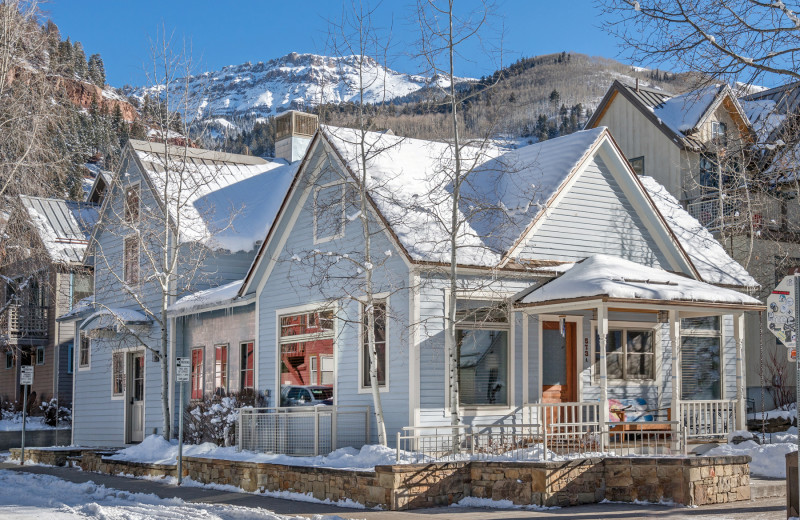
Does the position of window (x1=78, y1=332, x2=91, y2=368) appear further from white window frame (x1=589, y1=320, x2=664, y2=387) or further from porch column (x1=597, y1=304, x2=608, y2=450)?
porch column (x1=597, y1=304, x2=608, y2=450)

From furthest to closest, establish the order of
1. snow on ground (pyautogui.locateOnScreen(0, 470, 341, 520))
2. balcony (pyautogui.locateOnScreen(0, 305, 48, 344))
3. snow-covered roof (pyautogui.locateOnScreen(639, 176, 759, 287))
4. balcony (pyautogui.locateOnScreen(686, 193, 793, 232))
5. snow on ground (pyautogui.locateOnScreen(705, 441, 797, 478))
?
balcony (pyautogui.locateOnScreen(0, 305, 48, 344)) < balcony (pyautogui.locateOnScreen(686, 193, 793, 232)) < snow-covered roof (pyautogui.locateOnScreen(639, 176, 759, 287)) < snow on ground (pyautogui.locateOnScreen(705, 441, 797, 478)) < snow on ground (pyautogui.locateOnScreen(0, 470, 341, 520))

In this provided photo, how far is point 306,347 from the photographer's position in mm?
20141

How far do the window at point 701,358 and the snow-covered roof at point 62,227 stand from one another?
23.4 meters

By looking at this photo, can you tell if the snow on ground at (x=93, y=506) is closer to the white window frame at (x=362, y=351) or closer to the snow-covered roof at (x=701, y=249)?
the white window frame at (x=362, y=351)

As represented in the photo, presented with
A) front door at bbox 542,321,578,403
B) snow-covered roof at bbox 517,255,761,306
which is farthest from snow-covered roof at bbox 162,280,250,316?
snow-covered roof at bbox 517,255,761,306

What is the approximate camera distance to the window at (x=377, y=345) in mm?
18062

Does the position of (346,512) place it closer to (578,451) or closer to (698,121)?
(578,451)

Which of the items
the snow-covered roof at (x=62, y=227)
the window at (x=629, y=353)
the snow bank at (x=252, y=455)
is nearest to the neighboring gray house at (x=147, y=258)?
the snow bank at (x=252, y=455)

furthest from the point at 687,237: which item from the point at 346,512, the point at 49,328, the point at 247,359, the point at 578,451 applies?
the point at 49,328

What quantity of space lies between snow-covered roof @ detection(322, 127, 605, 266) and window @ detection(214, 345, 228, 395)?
22.3 feet

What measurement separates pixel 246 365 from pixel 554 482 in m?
10.3

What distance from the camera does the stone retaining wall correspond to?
546 inches

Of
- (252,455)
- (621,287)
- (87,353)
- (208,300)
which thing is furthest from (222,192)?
(621,287)

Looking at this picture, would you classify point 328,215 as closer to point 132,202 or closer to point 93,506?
→ point 93,506
